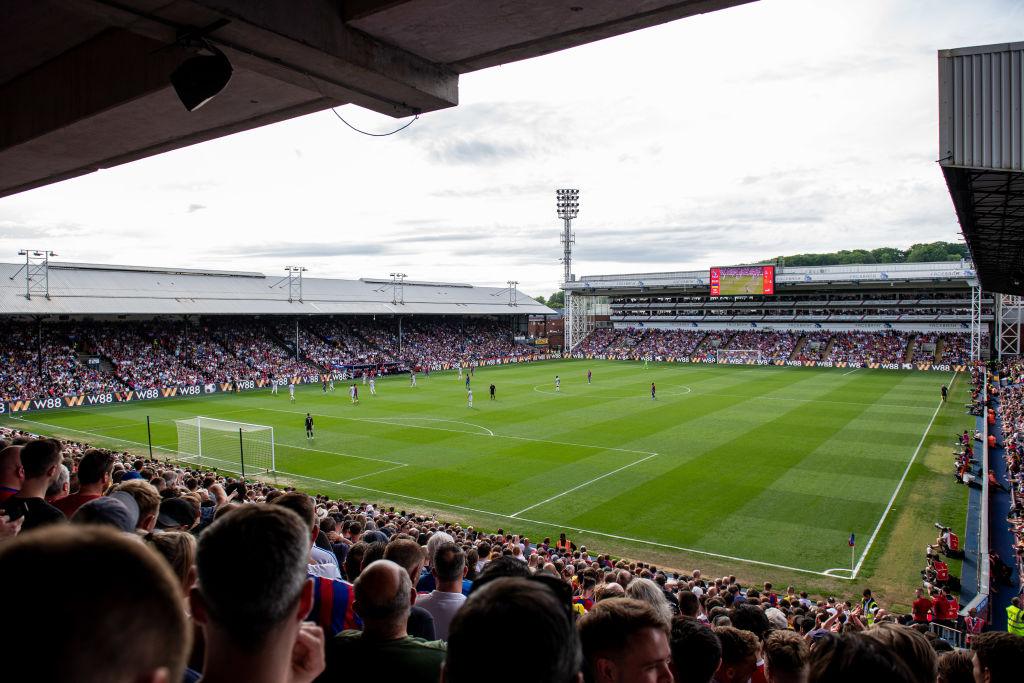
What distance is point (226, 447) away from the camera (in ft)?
91.8

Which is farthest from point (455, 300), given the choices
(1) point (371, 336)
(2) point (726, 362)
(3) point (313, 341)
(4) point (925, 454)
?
(4) point (925, 454)

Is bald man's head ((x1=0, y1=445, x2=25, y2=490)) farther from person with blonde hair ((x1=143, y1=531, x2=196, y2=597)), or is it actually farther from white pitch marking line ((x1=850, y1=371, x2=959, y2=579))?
white pitch marking line ((x1=850, y1=371, x2=959, y2=579))

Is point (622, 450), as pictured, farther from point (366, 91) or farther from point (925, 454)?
A: point (366, 91)

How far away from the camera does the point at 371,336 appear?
69688 mm

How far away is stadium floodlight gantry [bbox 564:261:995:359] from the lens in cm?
6700

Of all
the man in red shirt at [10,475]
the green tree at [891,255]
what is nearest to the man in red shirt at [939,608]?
the man in red shirt at [10,475]

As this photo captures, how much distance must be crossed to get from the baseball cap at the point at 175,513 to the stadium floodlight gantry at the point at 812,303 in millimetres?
67226

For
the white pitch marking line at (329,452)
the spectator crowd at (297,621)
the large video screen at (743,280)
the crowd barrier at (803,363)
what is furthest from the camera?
the large video screen at (743,280)

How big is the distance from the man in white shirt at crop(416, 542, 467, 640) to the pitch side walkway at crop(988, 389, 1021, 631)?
12.5 meters

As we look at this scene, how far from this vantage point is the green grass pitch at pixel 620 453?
18.9 meters

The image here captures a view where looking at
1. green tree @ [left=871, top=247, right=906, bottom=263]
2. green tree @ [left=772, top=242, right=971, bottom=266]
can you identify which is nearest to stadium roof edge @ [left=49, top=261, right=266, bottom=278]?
green tree @ [left=772, top=242, right=971, bottom=266]

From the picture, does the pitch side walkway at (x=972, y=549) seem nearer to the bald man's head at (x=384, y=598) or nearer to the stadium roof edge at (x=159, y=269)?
the bald man's head at (x=384, y=598)

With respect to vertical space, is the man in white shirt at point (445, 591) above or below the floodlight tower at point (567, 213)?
below

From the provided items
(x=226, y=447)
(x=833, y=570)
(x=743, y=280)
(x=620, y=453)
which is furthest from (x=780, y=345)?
(x=833, y=570)
